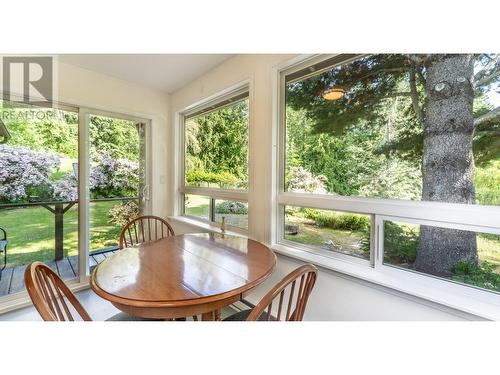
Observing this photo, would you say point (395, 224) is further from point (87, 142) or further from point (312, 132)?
point (87, 142)

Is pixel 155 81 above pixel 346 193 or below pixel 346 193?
above

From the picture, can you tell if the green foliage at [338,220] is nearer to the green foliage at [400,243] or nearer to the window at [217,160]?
the green foliage at [400,243]

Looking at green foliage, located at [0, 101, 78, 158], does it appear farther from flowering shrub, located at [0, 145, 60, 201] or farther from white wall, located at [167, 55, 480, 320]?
white wall, located at [167, 55, 480, 320]

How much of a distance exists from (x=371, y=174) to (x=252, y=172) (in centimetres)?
95

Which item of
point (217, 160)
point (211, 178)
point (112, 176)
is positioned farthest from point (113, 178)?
point (217, 160)

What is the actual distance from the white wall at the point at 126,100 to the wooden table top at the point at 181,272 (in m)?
1.55

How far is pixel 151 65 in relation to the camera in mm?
2264

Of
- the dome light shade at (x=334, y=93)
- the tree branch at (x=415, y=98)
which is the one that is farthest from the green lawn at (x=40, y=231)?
the tree branch at (x=415, y=98)

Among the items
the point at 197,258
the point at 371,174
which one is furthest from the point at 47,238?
the point at 371,174

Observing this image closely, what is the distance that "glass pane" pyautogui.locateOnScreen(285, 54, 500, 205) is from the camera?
3.53 ft

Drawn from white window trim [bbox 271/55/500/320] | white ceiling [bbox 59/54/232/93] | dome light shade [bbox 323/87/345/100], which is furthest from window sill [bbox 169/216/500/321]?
white ceiling [bbox 59/54/232/93]

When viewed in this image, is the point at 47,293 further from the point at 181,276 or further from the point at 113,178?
the point at 113,178

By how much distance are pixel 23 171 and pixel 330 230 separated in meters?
2.79
